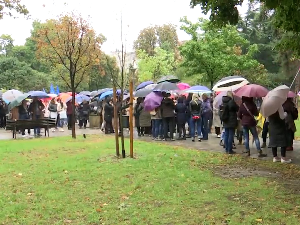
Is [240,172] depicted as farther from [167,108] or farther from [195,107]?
[167,108]

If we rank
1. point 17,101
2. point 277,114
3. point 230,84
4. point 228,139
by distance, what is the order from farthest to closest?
point 17,101, point 230,84, point 228,139, point 277,114

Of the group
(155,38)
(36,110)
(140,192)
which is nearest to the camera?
(140,192)

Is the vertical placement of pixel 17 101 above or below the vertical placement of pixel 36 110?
above

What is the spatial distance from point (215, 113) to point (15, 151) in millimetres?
6862

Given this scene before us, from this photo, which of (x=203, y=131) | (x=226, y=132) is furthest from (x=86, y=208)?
(x=203, y=131)

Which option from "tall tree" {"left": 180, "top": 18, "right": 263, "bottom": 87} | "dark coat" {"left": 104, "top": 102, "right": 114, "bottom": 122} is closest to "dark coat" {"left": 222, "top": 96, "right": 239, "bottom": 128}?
"dark coat" {"left": 104, "top": 102, "right": 114, "bottom": 122}

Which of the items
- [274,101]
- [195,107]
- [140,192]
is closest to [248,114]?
[274,101]

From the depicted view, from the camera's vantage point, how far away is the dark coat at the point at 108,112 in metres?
16.8

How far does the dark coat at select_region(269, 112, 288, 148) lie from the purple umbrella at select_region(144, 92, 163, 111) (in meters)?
5.64

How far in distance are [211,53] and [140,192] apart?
21219 mm

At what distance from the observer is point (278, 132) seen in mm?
9211

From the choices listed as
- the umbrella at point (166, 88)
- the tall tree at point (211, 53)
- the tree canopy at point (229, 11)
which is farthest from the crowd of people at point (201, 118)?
the tall tree at point (211, 53)

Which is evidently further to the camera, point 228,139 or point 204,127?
point 204,127

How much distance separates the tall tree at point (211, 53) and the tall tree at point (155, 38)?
28.7m
